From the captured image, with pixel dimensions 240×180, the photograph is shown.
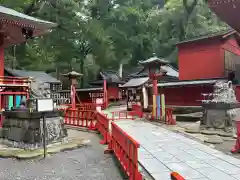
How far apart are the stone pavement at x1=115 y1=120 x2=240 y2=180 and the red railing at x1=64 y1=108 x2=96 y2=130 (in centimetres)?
484

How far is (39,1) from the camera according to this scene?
32188 millimetres

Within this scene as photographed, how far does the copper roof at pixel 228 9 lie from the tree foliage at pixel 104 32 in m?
29.1

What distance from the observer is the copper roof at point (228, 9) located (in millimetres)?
4359

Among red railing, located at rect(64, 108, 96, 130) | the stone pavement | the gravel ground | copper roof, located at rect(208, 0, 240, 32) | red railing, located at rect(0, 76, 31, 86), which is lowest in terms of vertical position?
the gravel ground

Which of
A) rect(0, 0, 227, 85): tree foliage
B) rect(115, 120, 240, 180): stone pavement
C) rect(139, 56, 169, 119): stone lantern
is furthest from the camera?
rect(0, 0, 227, 85): tree foliage

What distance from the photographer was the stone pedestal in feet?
27.6

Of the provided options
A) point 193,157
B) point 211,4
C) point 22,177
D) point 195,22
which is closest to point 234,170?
point 193,157

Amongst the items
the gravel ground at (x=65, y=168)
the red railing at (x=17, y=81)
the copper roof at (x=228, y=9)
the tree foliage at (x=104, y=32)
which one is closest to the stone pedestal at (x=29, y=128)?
the gravel ground at (x=65, y=168)

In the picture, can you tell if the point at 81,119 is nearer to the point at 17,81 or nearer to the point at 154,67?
the point at 17,81

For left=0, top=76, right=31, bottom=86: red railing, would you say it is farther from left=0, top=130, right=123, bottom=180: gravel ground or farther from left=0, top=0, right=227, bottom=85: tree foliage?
left=0, top=0, right=227, bottom=85: tree foliage

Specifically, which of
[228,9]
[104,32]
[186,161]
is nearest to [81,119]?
[186,161]

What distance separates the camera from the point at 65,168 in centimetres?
638

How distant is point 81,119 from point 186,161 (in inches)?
341

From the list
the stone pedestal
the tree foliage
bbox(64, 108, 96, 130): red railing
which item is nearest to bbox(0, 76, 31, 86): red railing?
bbox(64, 108, 96, 130): red railing
